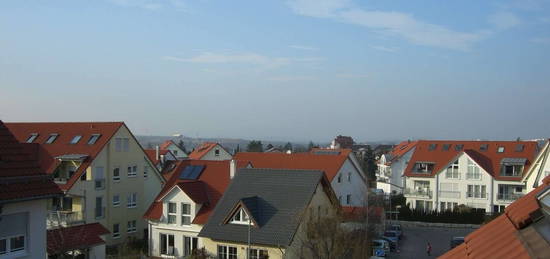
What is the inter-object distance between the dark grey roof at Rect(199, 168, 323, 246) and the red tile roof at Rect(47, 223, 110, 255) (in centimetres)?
646

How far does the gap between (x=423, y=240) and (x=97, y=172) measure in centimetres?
2807

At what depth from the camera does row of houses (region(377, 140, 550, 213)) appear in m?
55.7

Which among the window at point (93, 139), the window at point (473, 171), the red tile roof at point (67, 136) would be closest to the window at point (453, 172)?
the window at point (473, 171)

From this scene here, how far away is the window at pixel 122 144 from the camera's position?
42.7 m

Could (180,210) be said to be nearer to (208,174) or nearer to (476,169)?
(208,174)

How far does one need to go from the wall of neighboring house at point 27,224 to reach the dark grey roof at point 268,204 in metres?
15.4

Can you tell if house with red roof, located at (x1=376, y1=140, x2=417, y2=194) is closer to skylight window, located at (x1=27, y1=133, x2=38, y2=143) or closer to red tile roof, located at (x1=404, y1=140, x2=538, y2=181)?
red tile roof, located at (x1=404, y1=140, x2=538, y2=181)

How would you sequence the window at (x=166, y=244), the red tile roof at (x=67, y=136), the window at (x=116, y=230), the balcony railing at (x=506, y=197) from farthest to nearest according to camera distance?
the balcony railing at (x=506, y=197) < the window at (x=116, y=230) < the red tile roof at (x=67, y=136) < the window at (x=166, y=244)

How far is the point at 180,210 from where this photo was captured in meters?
34.5

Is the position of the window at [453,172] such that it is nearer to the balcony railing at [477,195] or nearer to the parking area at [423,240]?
the balcony railing at [477,195]

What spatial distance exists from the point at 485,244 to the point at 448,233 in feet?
144

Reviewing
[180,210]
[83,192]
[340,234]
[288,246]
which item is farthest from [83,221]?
[340,234]

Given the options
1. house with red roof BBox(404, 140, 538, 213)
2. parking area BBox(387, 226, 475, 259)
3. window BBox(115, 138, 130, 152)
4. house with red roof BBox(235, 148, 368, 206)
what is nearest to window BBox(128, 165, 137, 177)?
window BBox(115, 138, 130, 152)

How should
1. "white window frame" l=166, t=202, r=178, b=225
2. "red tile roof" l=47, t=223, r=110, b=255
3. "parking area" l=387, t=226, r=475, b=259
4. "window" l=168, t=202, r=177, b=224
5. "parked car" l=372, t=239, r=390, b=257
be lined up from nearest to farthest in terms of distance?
"red tile roof" l=47, t=223, r=110, b=255 < "white window frame" l=166, t=202, r=178, b=225 < "window" l=168, t=202, r=177, b=224 < "parked car" l=372, t=239, r=390, b=257 < "parking area" l=387, t=226, r=475, b=259
